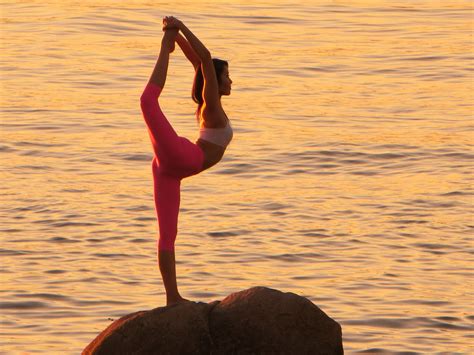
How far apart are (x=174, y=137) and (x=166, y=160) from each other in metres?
0.22

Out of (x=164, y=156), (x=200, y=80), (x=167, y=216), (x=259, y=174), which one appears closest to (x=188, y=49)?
(x=200, y=80)

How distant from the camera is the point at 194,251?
67.1 ft

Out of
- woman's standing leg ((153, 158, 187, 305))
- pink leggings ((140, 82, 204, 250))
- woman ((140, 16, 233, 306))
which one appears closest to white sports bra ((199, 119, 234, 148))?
woman ((140, 16, 233, 306))

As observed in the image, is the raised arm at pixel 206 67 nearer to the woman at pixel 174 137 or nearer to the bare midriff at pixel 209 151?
the woman at pixel 174 137

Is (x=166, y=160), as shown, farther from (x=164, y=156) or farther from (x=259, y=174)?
(x=259, y=174)

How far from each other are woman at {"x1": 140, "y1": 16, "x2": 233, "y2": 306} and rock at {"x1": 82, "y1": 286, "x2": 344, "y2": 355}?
518 mm

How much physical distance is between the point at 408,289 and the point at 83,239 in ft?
14.8

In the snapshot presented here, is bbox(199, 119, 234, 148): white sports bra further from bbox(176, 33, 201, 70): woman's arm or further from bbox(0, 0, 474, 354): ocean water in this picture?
bbox(0, 0, 474, 354): ocean water

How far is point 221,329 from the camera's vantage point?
13586 mm

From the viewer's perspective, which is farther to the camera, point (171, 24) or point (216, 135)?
point (216, 135)

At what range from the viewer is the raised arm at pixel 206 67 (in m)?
13.9

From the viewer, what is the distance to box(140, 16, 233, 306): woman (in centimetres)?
1374

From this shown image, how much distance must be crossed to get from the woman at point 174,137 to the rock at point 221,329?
1.70 ft

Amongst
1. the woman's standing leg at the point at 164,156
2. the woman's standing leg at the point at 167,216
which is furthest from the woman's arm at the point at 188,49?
the woman's standing leg at the point at 167,216
